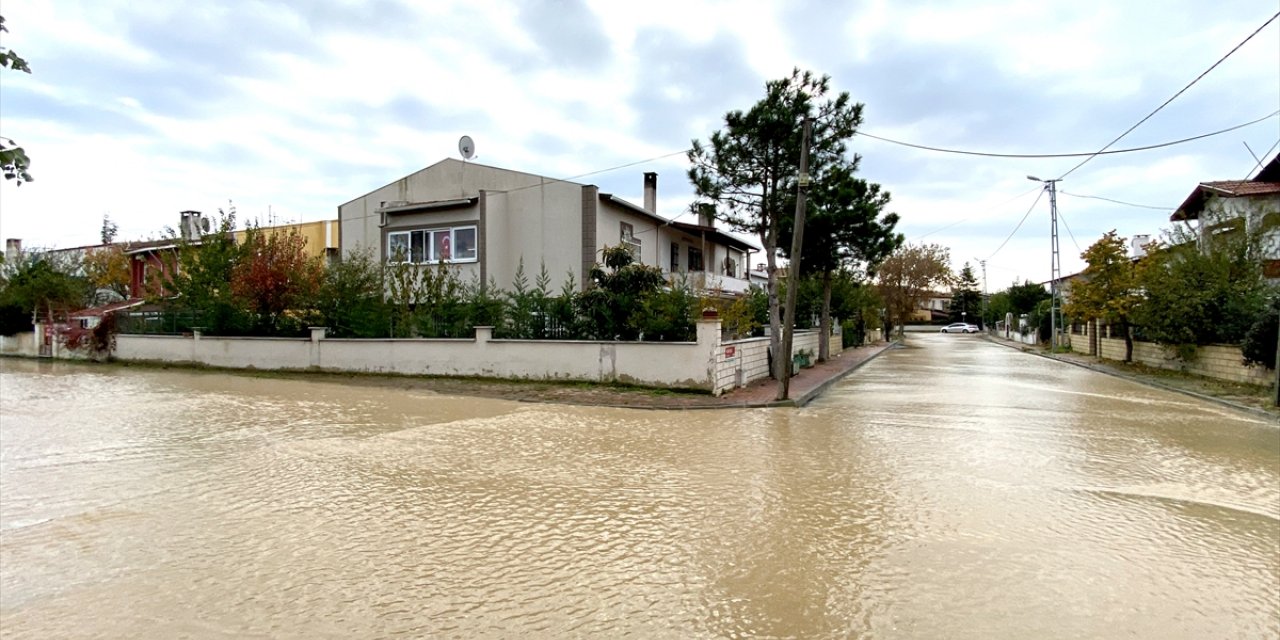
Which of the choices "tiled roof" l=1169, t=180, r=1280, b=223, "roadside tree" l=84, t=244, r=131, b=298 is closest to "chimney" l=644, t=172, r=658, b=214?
"tiled roof" l=1169, t=180, r=1280, b=223

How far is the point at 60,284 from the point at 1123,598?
39.5 metres

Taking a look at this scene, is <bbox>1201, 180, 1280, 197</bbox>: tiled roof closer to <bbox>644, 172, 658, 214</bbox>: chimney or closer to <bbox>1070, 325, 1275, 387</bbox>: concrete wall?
<bbox>1070, 325, 1275, 387</bbox>: concrete wall

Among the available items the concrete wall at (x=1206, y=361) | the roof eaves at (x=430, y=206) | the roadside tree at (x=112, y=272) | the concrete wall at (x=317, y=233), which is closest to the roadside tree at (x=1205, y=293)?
the concrete wall at (x=1206, y=361)

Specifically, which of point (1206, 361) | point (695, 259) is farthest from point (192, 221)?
point (1206, 361)

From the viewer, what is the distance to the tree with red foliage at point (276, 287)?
2297cm

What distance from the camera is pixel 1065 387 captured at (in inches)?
731

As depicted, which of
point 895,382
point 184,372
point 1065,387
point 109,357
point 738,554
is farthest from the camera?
point 109,357

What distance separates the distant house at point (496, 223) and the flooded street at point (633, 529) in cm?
1246

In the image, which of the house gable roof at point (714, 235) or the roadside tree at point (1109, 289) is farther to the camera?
the house gable roof at point (714, 235)

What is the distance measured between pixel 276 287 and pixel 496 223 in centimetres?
812

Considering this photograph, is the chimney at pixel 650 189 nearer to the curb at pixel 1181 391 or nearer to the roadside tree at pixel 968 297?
the curb at pixel 1181 391

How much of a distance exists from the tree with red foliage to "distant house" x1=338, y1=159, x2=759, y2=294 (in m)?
2.48

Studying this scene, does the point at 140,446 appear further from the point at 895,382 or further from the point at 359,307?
the point at 895,382

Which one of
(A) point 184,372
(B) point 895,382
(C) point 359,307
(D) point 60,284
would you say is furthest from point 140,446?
(D) point 60,284
